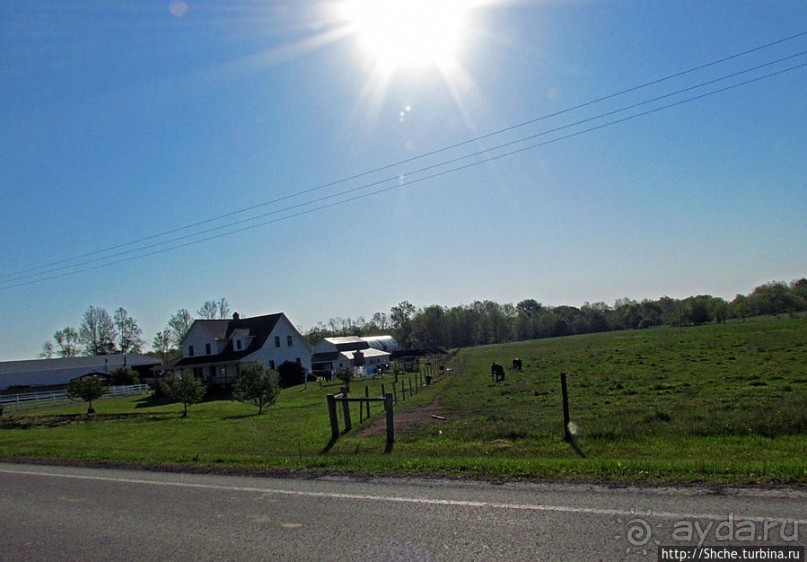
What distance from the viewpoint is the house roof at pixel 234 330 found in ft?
191

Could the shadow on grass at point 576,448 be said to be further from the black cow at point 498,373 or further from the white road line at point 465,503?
the black cow at point 498,373

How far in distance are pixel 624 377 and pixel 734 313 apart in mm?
124524

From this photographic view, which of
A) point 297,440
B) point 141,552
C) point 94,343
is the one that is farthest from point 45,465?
point 94,343

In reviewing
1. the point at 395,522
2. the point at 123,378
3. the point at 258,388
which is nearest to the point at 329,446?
the point at 395,522

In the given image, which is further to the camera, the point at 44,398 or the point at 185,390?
the point at 44,398

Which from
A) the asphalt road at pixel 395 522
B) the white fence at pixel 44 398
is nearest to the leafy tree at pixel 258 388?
the asphalt road at pixel 395 522

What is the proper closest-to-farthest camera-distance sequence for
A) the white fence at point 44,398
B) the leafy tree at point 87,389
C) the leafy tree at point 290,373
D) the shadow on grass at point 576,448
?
1. the shadow on grass at point 576,448
2. the leafy tree at point 87,389
3. the white fence at point 44,398
4. the leafy tree at point 290,373

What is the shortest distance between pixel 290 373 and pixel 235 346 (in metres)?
6.16

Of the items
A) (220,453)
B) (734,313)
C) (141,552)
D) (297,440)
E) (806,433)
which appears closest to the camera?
(141,552)

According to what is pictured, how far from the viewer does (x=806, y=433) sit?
1105cm

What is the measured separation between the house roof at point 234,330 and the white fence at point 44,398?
469 cm

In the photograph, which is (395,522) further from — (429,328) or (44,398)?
(429,328)

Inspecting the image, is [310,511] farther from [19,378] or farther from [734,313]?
[734,313]

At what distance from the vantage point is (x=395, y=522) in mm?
6277
